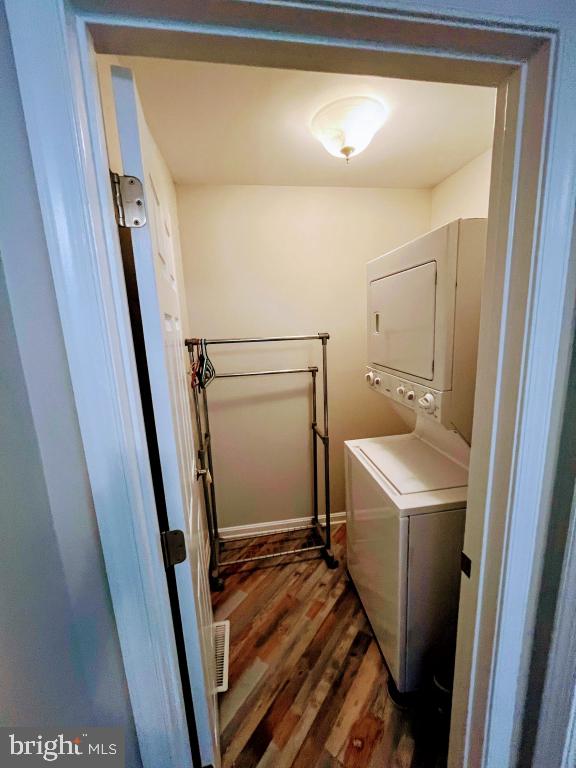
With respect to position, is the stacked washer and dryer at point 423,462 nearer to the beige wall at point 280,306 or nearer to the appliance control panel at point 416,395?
the appliance control panel at point 416,395

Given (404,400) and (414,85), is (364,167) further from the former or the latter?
(404,400)

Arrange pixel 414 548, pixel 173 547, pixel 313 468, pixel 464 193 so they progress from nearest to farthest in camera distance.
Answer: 1. pixel 173 547
2. pixel 414 548
3. pixel 464 193
4. pixel 313 468

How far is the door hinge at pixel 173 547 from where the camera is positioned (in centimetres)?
70

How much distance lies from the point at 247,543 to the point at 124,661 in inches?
76.7

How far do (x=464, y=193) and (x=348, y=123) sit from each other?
102 cm

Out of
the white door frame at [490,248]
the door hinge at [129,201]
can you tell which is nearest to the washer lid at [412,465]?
the white door frame at [490,248]

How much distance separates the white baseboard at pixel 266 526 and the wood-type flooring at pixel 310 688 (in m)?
0.39

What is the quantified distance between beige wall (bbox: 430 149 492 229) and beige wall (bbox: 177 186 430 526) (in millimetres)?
99

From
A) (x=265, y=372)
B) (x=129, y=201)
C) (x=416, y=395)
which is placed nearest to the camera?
(x=129, y=201)

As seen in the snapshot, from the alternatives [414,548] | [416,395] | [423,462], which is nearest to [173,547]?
[414,548]

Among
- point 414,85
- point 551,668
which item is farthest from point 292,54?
point 551,668

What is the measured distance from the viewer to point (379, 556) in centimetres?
146

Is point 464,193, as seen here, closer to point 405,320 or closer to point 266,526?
point 405,320

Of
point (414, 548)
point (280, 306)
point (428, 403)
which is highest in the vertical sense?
point (280, 306)
